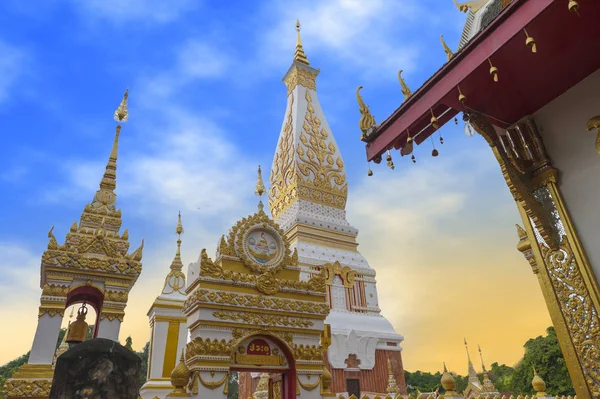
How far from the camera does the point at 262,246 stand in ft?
28.1

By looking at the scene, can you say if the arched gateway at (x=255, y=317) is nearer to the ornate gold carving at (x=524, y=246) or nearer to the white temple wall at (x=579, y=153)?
the ornate gold carving at (x=524, y=246)

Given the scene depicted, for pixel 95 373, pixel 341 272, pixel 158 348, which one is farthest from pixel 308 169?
pixel 95 373

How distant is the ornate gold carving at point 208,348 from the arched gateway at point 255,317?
0.02 meters

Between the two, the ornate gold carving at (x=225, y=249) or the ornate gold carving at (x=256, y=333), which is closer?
the ornate gold carving at (x=256, y=333)

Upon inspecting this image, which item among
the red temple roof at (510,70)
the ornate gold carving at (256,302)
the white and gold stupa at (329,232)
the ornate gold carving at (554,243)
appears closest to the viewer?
the red temple roof at (510,70)

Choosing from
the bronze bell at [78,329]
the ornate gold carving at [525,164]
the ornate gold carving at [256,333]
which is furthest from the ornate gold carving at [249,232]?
the ornate gold carving at [525,164]

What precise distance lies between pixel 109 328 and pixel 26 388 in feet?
5.73

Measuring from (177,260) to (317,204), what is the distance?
8761 mm

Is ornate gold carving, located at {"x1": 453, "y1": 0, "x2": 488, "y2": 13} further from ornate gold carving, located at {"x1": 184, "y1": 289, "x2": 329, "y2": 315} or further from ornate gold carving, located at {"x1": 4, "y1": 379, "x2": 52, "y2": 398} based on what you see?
ornate gold carving, located at {"x1": 4, "y1": 379, "x2": 52, "y2": 398}

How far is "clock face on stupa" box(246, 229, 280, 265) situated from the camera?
27.5ft

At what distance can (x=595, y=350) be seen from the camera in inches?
169

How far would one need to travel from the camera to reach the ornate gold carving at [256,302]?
24.0 feet

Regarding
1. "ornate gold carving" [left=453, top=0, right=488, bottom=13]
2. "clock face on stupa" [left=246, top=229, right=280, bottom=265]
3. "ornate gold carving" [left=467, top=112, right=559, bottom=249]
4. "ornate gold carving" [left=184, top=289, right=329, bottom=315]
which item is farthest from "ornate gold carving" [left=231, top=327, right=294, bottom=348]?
Result: "ornate gold carving" [left=453, top=0, right=488, bottom=13]

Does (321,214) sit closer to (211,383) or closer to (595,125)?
(211,383)
